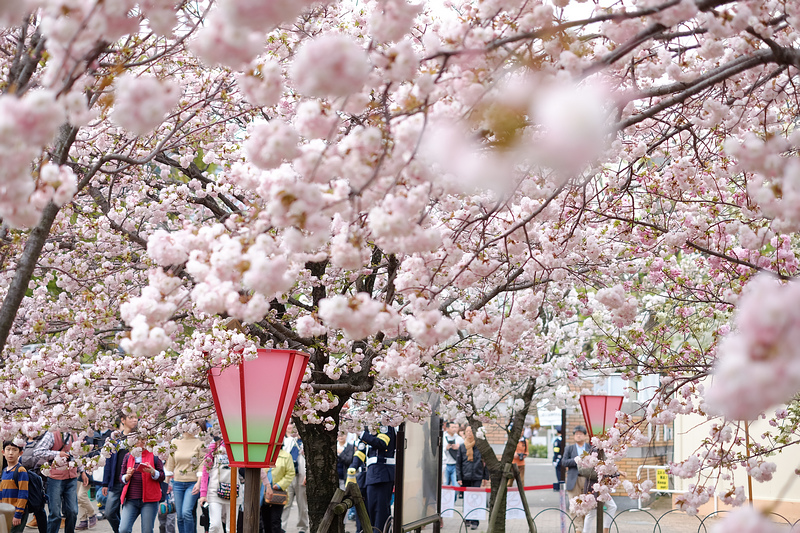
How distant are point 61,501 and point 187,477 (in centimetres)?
167

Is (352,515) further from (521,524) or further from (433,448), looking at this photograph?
(433,448)

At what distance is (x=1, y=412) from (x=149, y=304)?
4.97 m

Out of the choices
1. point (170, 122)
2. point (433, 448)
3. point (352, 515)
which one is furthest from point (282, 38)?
point (352, 515)

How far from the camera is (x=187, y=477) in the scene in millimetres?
8938

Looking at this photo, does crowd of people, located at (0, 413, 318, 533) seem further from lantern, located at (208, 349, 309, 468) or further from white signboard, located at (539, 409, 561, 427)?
white signboard, located at (539, 409, 561, 427)

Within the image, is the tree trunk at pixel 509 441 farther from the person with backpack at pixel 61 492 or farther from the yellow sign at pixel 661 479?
the yellow sign at pixel 661 479

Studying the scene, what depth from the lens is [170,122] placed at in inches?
250

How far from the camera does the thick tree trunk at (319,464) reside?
7441 mm

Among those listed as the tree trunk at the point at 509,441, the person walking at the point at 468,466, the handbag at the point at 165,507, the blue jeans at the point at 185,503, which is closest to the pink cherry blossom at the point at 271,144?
the blue jeans at the point at 185,503

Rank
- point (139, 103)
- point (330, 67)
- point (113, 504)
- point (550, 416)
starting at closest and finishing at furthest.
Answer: point (330, 67)
point (139, 103)
point (113, 504)
point (550, 416)

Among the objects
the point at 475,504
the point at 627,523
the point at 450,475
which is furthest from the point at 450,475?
the point at 475,504

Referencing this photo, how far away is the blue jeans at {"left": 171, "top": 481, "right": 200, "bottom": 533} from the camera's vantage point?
8.93m

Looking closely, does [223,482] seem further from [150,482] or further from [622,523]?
[622,523]

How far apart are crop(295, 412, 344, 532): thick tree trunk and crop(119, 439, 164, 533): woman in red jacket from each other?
1.97 meters
